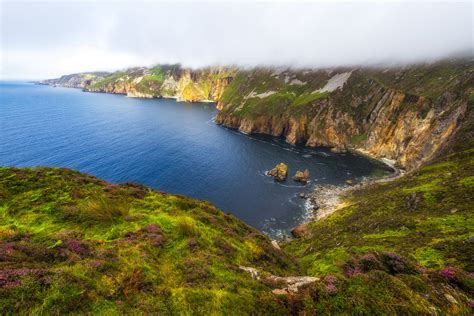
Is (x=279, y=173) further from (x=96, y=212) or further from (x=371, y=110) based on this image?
(x=371, y=110)

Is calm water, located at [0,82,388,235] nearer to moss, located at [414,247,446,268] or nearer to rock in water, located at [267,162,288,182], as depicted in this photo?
rock in water, located at [267,162,288,182]

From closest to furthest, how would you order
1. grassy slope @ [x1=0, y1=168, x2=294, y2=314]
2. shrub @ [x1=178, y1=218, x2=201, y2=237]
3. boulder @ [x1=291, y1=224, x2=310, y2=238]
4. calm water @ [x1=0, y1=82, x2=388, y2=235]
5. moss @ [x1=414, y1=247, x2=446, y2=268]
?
grassy slope @ [x1=0, y1=168, x2=294, y2=314] < shrub @ [x1=178, y1=218, x2=201, y2=237] < moss @ [x1=414, y1=247, x2=446, y2=268] < boulder @ [x1=291, y1=224, x2=310, y2=238] < calm water @ [x1=0, y1=82, x2=388, y2=235]

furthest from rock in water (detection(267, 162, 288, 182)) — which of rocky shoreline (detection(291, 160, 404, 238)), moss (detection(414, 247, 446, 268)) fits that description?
moss (detection(414, 247, 446, 268))

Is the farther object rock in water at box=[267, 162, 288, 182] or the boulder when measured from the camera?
rock in water at box=[267, 162, 288, 182]

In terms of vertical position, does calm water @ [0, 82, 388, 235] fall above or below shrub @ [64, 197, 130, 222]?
below

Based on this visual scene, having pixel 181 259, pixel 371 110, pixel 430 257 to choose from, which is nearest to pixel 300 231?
pixel 430 257

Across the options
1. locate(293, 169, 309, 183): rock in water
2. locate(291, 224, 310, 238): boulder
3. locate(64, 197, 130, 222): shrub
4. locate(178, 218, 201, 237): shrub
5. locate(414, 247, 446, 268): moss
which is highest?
locate(64, 197, 130, 222): shrub

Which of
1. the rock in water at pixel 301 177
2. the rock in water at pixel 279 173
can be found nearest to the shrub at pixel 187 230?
the rock in water at pixel 279 173

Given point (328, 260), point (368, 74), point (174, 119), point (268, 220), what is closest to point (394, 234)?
point (328, 260)
